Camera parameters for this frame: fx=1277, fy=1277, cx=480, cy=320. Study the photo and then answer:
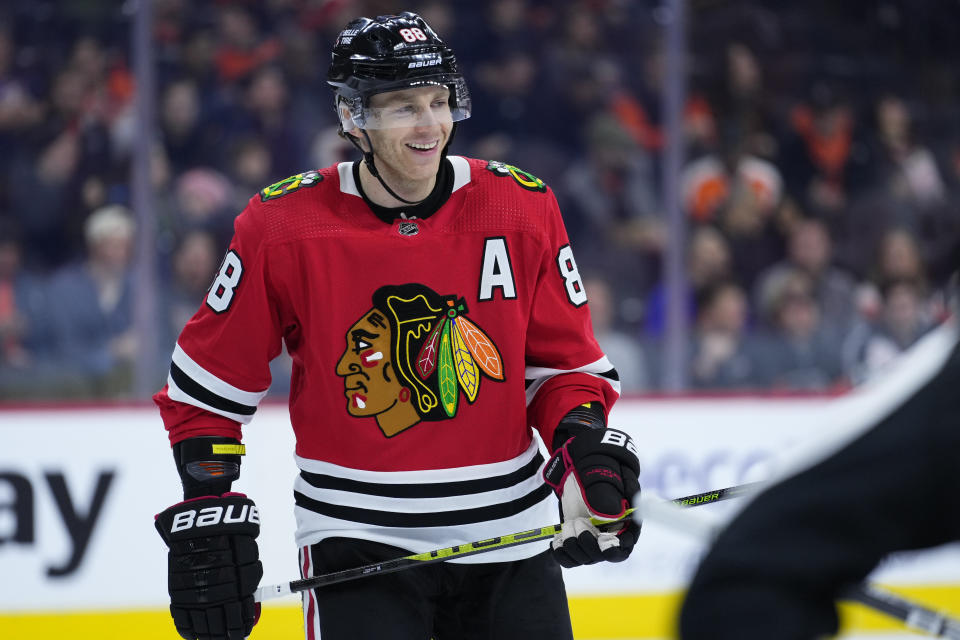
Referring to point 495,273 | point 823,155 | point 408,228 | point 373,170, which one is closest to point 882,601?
point 495,273

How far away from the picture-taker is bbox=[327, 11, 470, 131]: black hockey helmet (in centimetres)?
197

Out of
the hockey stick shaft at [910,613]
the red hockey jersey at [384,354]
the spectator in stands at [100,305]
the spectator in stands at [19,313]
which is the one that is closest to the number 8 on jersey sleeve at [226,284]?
the red hockey jersey at [384,354]

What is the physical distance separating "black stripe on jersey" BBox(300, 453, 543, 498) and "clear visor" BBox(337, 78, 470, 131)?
55 centimetres

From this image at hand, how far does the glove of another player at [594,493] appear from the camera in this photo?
6.24 ft

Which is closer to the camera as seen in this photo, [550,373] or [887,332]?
[550,373]

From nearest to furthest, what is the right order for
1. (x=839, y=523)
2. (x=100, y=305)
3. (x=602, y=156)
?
(x=839, y=523), (x=100, y=305), (x=602, y=156)

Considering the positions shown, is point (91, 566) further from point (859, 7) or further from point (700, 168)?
point (859, 7)

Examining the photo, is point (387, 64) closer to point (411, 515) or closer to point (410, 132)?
point (410, 132)

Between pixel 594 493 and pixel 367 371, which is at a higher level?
pixel 367 371

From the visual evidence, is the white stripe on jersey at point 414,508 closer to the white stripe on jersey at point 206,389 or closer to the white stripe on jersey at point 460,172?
the white stripe on jersey at point 206,389

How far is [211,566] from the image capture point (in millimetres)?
1917

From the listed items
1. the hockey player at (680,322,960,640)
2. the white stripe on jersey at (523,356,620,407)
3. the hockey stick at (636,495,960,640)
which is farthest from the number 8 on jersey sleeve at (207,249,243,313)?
the hockey player at (680,322,960,640)

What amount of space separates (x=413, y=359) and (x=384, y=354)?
4 centimetres

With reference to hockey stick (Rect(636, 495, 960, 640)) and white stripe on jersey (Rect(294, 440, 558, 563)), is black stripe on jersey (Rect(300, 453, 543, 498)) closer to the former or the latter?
white stripe on jersey (Rect(294, 440, 558, 563))
